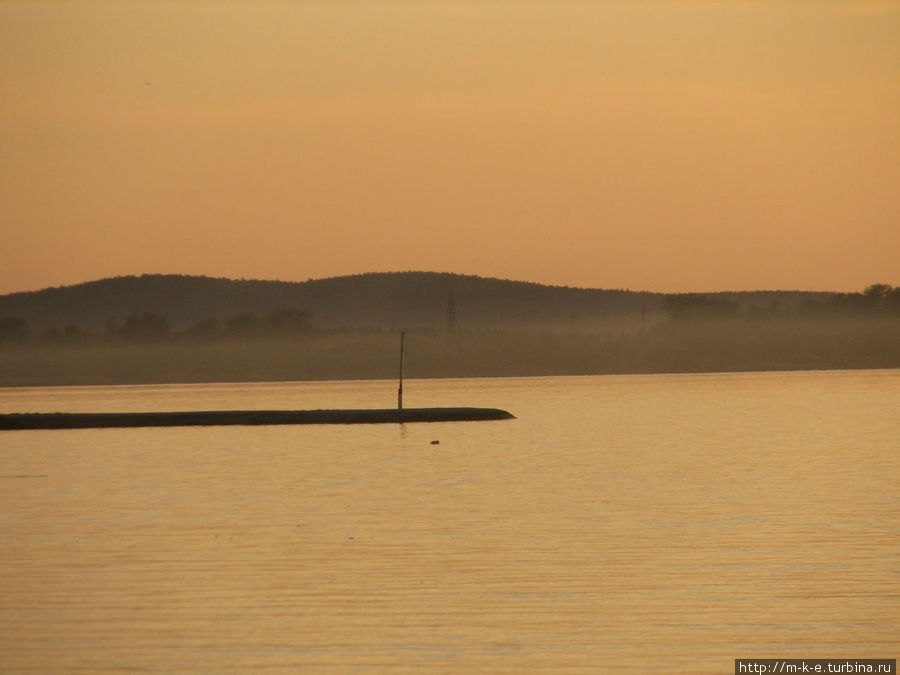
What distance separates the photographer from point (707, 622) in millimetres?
21641

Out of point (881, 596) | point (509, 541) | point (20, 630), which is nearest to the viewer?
point (20, 630)

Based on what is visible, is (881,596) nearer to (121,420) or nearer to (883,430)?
(883,430)

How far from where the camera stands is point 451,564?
2827 cm

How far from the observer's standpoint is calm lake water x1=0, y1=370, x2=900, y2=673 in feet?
65.7

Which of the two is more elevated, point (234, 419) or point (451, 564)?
point (451, 564)

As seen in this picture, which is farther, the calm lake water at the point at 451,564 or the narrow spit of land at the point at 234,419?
the narrow spit of land at the point at 234,419

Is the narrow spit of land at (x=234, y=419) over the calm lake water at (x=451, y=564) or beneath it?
beneath

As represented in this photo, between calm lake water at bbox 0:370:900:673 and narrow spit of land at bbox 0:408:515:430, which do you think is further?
narrow spit of land at bbox 0:408:515:430

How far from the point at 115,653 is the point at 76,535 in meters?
16.2

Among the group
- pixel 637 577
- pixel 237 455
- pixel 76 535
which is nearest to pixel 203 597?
pixel 637 577

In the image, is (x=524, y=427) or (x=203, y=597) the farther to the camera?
(x=524, y=427)

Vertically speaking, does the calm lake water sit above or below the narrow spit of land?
above

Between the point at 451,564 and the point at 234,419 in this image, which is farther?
the point at 234,419

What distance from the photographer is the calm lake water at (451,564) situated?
2002 centimetres
